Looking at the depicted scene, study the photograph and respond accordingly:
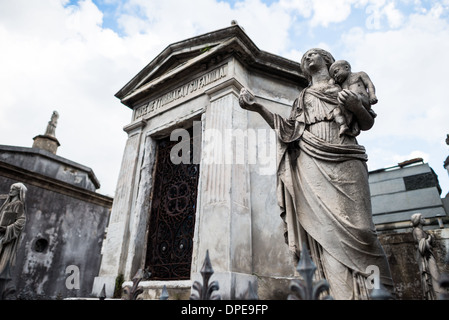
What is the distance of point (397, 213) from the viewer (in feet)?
38.1

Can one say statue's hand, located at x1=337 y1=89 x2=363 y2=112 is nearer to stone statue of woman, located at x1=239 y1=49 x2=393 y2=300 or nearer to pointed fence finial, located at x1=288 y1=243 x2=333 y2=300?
stone statue of woman, located at x1=239 y1=49 x2=393 y2=300

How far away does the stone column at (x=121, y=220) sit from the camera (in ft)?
17.0

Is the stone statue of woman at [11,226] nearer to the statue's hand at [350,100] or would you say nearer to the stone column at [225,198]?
the stone column at [225,198]

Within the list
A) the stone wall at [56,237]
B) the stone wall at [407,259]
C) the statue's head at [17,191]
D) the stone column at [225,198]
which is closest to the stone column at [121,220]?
the stone column at [225,198]

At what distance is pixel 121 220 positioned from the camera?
18.4ft

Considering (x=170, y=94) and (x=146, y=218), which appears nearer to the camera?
(x=146, y=218)

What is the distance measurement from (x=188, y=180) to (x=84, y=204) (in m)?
7.94

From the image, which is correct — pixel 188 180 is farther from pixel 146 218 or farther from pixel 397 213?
pixel 397 213

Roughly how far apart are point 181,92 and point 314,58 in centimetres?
350

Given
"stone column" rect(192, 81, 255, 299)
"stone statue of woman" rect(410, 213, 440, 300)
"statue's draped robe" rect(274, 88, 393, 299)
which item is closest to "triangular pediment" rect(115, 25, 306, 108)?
"stone column" rect(192, 81, 255, 299)

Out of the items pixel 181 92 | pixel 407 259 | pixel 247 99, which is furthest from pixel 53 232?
pixel 407 259
